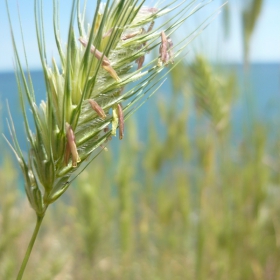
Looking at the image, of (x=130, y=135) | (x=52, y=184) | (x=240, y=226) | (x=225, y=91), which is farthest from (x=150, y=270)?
(x=52, y=184)

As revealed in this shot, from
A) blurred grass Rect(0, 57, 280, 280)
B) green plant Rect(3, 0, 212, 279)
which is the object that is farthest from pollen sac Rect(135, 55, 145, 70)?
blurred grass Rect(0, 57, 280, 280)

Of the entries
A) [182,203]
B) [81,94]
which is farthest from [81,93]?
[182,203]

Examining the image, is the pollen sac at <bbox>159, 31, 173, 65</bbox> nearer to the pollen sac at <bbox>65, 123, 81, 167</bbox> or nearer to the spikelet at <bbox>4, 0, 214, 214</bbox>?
the spikelet at <bbox>4, 0, 214, 214</bbox>

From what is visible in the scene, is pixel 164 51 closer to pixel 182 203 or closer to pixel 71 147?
pixel 71 147

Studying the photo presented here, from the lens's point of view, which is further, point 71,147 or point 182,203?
point 182,203

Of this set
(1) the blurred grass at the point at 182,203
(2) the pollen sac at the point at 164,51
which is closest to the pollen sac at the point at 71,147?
(2) the pollen sac at the point at 164,51

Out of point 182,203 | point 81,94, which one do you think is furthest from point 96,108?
point 182,203

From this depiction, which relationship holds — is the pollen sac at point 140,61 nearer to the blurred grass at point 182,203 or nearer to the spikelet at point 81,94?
the spikelet at point 81,94

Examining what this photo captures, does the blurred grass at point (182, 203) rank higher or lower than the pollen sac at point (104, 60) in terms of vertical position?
lower

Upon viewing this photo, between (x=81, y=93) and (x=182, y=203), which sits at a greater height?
(x=81, y=93)

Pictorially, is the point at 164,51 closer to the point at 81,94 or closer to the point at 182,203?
the point at 81,94
